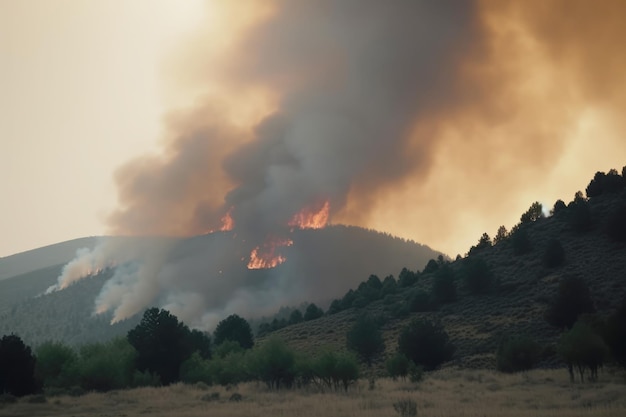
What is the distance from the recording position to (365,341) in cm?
8519

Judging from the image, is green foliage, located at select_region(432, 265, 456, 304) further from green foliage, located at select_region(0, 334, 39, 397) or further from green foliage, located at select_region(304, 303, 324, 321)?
green foliage, located at select_region(0, 334, 39, 397)

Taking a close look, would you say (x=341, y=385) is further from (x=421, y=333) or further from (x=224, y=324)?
(x=224, y=324)

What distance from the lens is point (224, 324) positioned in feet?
→ 357

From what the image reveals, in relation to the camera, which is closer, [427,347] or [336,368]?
[336,368]

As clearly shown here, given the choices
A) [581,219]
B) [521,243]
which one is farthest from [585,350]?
[521,243]

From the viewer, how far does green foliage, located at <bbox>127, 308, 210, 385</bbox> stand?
2635 inches

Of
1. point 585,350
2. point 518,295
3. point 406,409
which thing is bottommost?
point 406,409

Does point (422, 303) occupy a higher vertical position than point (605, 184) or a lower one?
lower

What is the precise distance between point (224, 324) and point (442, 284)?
136 ft

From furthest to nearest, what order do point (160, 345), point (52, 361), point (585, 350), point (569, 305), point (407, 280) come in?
point (407, 280) < point (569, 305) < point (160, 345) < point (52, 361) < point (585, 350)

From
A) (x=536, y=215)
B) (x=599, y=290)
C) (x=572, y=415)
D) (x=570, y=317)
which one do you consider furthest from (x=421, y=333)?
(x=536, y=215)

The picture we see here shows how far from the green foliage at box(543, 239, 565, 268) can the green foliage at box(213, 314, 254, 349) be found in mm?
54658

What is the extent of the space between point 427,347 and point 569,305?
19786mm

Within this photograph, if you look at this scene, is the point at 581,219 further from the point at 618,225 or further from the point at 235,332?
the point at 235,332
